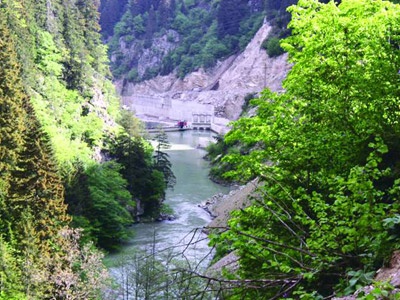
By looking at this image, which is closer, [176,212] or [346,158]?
[346,158]

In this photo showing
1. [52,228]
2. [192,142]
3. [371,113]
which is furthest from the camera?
[192,142]

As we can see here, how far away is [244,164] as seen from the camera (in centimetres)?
1066

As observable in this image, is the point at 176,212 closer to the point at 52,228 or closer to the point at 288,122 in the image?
the point at 52,228

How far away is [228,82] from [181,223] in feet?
199

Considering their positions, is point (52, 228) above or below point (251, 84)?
below

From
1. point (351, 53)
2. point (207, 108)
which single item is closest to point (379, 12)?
point (351, 53)

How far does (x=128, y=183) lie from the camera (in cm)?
3853

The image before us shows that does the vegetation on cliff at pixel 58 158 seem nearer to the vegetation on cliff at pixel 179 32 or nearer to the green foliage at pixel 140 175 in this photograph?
the green foliage at pixel 140 175

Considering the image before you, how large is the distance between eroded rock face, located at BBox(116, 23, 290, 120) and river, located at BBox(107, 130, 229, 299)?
16.2 meters

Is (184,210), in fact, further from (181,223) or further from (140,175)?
(140,175)

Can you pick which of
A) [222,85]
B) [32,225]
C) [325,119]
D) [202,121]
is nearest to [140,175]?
[32,225]

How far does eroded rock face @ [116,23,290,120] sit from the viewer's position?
79.6 metres

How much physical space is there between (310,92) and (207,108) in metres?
82.7

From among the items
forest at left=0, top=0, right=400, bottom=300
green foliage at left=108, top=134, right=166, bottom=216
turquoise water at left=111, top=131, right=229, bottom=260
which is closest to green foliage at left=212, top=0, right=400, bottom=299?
forest at left=0, top=0, right=400, bottom=300
